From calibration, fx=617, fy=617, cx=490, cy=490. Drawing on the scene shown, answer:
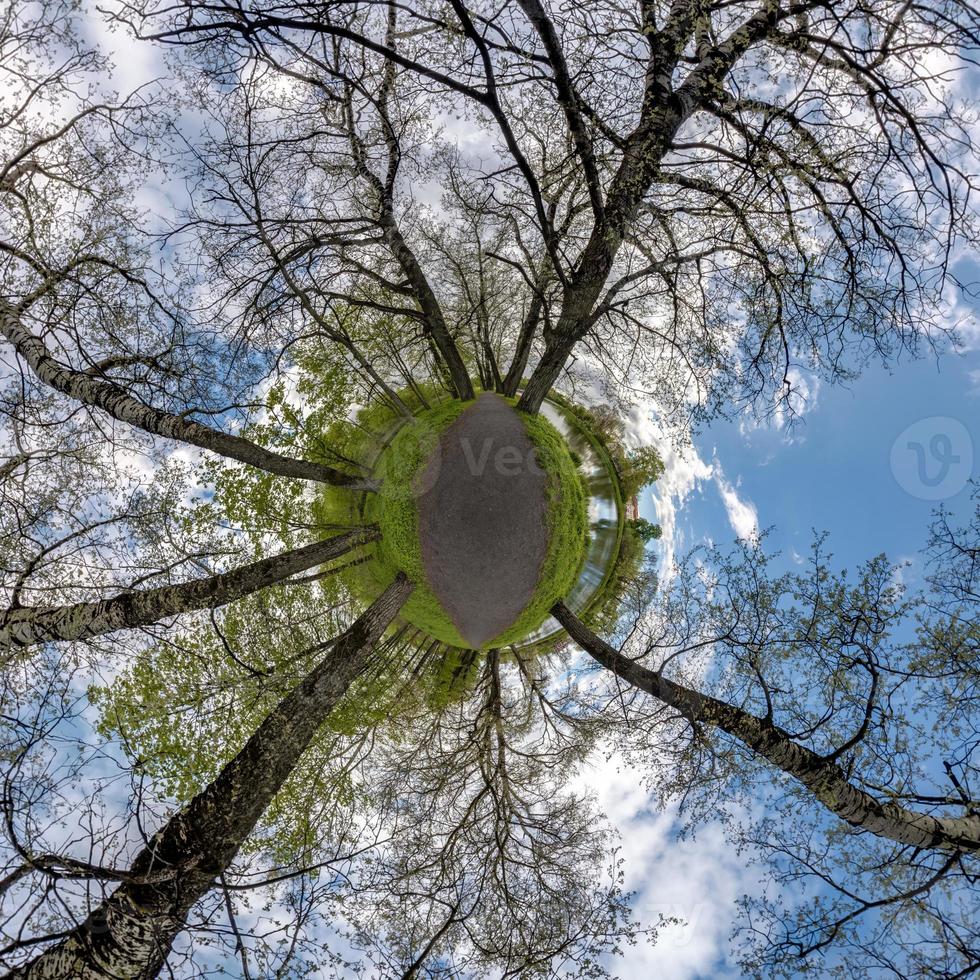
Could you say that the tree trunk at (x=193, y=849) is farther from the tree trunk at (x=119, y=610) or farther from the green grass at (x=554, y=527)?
the green grass at (x=554, y=527)

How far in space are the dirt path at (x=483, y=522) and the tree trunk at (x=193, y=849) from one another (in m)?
1.15

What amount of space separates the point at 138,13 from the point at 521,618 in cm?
795

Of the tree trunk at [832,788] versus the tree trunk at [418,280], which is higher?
the tree trunk at [418,280]

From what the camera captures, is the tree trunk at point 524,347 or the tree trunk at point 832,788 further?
the tree trunk at point 524,347

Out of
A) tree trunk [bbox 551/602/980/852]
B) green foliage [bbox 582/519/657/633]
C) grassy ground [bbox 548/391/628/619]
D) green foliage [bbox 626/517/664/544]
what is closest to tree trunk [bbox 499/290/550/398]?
grassy ground [bbox 548/391/628/619]

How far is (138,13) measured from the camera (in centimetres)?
555

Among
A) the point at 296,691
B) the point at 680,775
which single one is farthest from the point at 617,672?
the point at 296,691

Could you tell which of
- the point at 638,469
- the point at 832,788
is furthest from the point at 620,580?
the point at 832,788

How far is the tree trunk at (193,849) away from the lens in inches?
189

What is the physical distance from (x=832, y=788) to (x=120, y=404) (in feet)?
28.2

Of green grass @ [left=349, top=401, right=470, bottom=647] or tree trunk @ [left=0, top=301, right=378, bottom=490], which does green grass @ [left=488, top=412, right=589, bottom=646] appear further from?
A: tree trunk @ [left=0, top=301, right=378, bottom=490]

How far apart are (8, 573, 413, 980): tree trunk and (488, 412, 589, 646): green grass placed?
230 centimetres

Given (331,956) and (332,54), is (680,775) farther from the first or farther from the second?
(332,54)

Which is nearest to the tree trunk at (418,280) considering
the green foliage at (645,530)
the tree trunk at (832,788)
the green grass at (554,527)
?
the green grass at (554,527)
